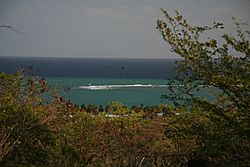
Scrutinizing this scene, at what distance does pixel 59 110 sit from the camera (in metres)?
9.82

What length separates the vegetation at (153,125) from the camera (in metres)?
6.25

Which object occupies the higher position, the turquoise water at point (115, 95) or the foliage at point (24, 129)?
the foliage at point (24, 129)

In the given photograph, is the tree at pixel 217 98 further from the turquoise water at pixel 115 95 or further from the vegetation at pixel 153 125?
the turquoise water at pixel 115 95

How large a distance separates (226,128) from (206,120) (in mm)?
690

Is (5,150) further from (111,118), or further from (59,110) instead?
(111,118)

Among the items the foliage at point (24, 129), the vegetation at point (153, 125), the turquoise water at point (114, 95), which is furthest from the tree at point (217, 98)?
the turquoise water at point (114, 95)

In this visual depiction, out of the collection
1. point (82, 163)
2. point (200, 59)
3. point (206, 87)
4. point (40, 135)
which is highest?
point (200, 59)

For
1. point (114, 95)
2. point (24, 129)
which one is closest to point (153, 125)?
point (24, 129)

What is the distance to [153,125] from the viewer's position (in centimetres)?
1054

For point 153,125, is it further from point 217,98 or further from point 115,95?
point 115,95

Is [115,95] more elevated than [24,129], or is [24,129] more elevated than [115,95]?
[24,129]

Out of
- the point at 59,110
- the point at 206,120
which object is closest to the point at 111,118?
the point at 59,110

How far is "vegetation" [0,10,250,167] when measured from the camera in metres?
6.25

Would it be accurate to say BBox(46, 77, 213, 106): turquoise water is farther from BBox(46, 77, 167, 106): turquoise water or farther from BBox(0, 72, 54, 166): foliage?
BBox(0, 72, 54, 166): foliage
